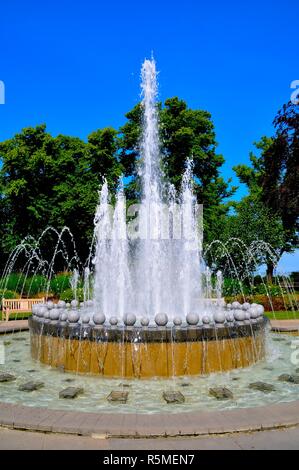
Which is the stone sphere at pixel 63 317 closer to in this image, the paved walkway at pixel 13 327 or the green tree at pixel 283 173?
the paved walkway at pixel 13 327

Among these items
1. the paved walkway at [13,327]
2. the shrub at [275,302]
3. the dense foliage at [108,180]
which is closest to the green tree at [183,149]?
Answer: the dense foliage at [108,180]

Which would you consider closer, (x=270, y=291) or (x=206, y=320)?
(x=206, y=320)

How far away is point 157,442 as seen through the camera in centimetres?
571

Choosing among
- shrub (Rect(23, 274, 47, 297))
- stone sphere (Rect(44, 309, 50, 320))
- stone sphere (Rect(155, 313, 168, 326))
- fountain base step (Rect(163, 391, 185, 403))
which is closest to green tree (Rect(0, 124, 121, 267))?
shrub (Rect(23, 274, 47, 297))

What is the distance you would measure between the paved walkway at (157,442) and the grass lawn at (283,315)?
550 inches

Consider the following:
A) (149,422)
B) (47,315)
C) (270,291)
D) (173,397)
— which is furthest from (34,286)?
(149,422)

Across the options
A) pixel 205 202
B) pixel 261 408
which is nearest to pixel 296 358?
pixel 261 408

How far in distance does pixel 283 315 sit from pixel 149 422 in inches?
608

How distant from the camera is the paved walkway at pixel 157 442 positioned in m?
5.56

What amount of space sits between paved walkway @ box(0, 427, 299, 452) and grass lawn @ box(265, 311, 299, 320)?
14.0 meters

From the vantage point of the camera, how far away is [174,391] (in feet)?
27.3

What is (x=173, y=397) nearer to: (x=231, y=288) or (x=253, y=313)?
(x=253, y=313)

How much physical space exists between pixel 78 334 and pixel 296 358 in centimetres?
525
